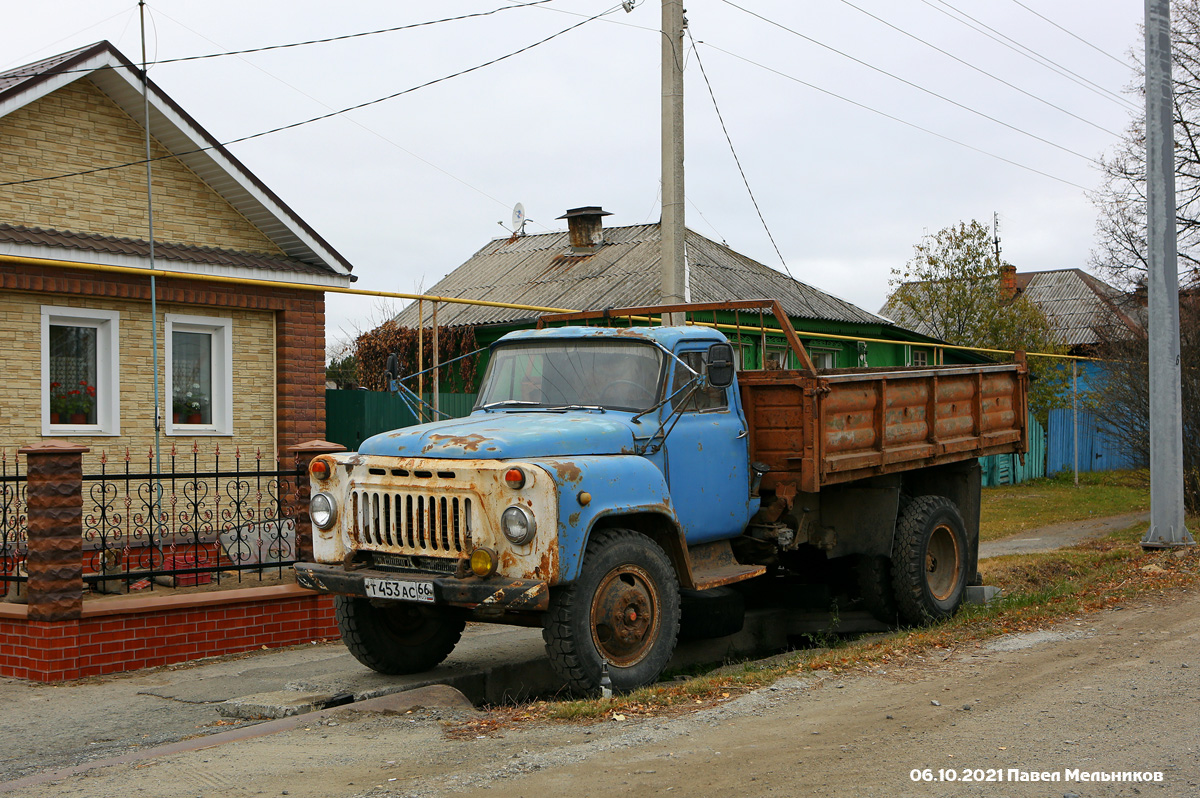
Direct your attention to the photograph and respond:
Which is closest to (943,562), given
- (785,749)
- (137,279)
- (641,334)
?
(641,334)

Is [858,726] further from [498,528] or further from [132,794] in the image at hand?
[132,794]

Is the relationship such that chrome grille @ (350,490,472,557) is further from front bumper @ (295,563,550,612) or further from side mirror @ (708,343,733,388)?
side mirror @ (708,343,733,388)

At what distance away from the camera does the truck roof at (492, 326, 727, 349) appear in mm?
7516

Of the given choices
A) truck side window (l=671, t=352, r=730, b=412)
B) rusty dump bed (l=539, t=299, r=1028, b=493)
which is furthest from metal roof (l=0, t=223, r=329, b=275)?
truck side window (l=671, t=352, r=730, b=412)

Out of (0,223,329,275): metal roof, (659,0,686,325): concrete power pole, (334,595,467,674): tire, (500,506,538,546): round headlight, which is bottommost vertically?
(334,595,467,674): tire

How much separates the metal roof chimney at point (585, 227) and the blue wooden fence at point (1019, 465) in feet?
32.8

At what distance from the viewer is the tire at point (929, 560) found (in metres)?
8.91

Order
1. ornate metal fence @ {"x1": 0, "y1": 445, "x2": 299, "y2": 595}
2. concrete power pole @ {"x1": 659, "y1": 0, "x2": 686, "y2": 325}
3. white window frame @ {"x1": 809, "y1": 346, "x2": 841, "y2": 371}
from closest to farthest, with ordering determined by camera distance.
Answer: ornate metal fence @ {"x1": 0, "y1": 445, "x2": 299, "y2": 595}
concrete power pole @ {"x1": 659, "y1": 0, "x2": 686, "y2": 325}
white window frame @ {"x1": 809, "y1": 346, "x2": 841, "y2": 371}

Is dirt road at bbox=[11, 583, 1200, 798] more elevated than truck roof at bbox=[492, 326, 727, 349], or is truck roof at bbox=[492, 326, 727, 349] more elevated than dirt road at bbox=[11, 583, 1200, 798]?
truck roof at bbox=[492, 326, 727, 349]

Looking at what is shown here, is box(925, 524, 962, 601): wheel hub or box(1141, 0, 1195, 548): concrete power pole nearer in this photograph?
box(925, 524, 962, 601): wheel hub

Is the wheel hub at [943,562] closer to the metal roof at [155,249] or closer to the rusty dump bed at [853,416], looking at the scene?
the rusty dump bed at [853,416]

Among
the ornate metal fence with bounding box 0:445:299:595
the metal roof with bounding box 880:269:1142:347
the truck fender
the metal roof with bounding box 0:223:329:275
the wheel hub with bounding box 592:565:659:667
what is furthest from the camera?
the metal roof with bounding box 880:269:1142:347

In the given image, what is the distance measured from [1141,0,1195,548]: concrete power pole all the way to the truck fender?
7755 millimetres

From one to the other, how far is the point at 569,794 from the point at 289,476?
5245 mm
